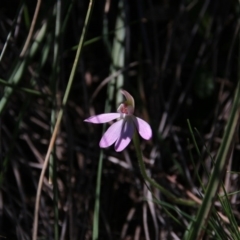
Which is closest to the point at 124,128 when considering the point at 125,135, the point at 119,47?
the point at 125,135

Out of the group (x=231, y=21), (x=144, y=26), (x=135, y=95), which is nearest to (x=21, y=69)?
(x=135, y=95)

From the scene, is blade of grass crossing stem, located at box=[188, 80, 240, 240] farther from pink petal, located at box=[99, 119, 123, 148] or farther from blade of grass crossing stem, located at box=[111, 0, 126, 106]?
blade of grass crossing stem, located at box=[111, 0, 126, 106]

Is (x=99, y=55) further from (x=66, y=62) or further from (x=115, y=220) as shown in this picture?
(x=115, y=220)

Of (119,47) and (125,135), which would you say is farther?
(119,47)

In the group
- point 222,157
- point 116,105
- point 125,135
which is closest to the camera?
point 222,157

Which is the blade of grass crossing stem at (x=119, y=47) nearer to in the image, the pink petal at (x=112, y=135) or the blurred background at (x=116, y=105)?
the blurred background at (x=116, y=105)

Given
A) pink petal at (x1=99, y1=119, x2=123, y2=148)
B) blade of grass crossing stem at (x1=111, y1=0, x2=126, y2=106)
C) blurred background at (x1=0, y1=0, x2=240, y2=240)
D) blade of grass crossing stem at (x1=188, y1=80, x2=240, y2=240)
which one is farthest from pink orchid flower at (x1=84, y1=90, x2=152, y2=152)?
blade of grass crossing stem at (x1=111, y1=0, x2=126, y2=106)

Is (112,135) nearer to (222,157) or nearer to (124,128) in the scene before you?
(124,128)
